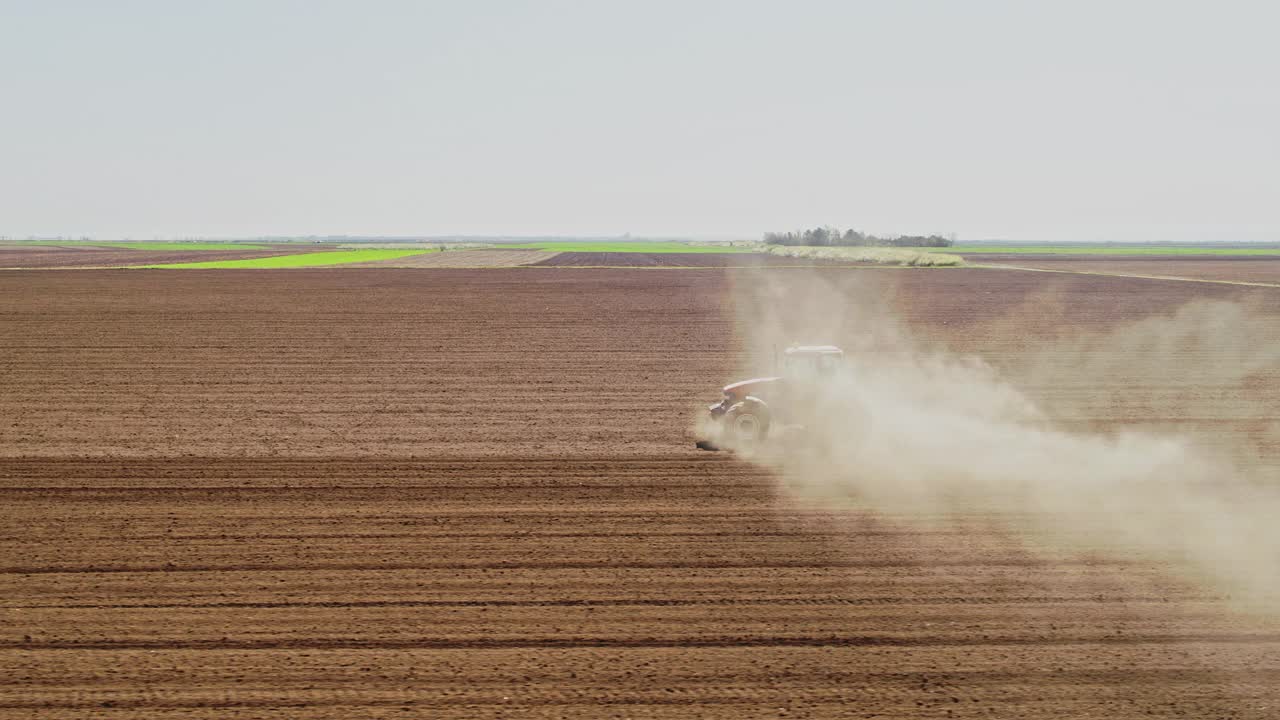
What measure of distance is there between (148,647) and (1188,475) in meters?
14.7

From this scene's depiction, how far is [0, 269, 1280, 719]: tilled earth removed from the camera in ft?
25.3

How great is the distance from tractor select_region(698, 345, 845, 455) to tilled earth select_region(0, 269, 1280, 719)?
2.89ft

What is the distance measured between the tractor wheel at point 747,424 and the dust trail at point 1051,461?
477mm

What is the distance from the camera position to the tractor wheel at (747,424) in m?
15.7

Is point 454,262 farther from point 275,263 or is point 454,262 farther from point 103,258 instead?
point 103,258

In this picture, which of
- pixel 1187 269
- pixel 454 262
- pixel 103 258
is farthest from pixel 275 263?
pixel 1187 269

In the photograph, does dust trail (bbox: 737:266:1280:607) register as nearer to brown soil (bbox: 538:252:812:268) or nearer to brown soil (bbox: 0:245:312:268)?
brown soil (bbox: 538:252:812:268)

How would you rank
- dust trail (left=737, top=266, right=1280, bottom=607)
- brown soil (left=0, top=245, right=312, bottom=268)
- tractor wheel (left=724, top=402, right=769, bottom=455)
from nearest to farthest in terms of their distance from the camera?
dust trail (left=737, top=266, right=1280, bottom=607) < tractor wheel (left=724, top=402, right=769, bottom=455) < brown soil (left=0, top=245, right=312, bottom=268)

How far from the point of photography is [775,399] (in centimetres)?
1584

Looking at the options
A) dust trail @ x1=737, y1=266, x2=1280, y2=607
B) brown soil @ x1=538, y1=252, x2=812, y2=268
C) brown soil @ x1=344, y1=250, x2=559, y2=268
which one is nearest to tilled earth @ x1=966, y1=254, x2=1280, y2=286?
brown soil @ x1=538, y1=252, x2=812, y2=268

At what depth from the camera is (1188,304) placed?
48.5 metres

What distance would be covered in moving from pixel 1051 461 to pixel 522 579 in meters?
9.72

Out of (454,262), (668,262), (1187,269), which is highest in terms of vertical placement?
(454,262)

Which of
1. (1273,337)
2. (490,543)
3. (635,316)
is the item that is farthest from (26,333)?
(1273,337)
